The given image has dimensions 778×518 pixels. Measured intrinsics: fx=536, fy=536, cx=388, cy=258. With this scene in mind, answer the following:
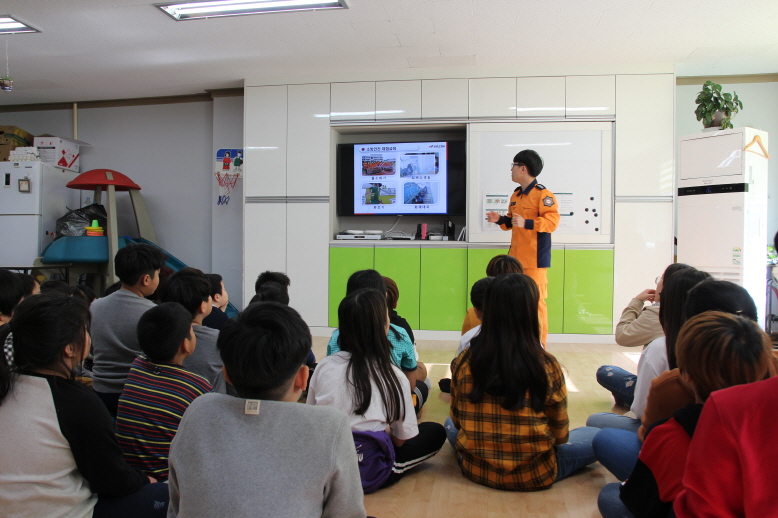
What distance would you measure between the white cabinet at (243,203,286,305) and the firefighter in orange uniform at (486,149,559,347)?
7.69 ft

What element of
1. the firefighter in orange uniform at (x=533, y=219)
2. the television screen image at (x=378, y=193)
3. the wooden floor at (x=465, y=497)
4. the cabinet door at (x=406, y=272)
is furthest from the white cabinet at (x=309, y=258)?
the wooden floor at (x=465, y=497)

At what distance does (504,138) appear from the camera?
508 centimetres

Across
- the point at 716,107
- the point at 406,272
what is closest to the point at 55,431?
the point at 406,272

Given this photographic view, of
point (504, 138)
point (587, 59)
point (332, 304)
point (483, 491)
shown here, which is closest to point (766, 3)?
point (587, 59)

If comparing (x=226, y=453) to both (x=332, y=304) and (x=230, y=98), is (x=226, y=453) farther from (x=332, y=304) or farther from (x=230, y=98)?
(x=230, y=98)

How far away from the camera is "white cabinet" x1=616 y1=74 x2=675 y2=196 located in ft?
16.0

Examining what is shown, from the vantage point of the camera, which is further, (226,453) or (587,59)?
(587,59)

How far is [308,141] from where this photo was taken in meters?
5.41

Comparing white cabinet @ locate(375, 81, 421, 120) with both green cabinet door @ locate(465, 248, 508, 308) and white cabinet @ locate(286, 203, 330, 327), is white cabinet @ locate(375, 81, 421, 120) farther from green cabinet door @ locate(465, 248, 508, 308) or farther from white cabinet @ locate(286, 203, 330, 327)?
green cabinet door @ locate(465, 248, 508, 308)

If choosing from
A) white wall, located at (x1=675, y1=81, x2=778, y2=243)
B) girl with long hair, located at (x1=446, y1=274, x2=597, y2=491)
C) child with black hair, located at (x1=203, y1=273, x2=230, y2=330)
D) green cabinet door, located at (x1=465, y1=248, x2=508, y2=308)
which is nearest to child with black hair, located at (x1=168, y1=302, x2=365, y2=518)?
girl with long hair, located at (x1=446, y1=274, x2=597, y2=491)

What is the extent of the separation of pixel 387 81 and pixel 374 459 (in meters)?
4.22

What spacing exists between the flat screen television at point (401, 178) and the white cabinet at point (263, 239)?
2.15 ft

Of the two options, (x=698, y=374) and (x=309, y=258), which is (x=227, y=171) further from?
(x=698, y=374)

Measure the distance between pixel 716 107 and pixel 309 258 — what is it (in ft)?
12.7
